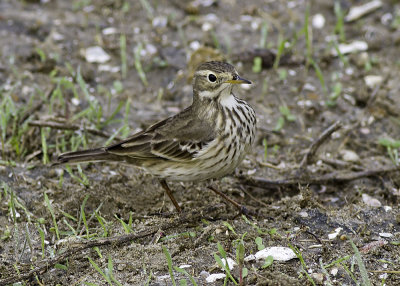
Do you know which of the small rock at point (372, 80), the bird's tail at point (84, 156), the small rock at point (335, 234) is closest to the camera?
the small rock at point (335, 234)

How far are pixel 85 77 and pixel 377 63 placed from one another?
11.1 feet

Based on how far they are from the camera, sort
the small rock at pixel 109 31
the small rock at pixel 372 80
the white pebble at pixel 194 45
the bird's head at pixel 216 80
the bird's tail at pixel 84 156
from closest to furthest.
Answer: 1. the bird's head at pixel 216 80
2. the bird's tail at pixel 84 156
3. the small rock at pixel 372 80
4. the white pebble at pixel 194 45
5. the small rock at pixel 109 31

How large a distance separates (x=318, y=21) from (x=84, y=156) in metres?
4.03

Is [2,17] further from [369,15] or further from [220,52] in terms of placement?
[369,15]

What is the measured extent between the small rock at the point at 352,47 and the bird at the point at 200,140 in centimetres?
276

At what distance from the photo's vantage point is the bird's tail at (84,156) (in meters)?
5.04

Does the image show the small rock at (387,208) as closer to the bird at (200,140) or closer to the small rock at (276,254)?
the small rock at (276,254)

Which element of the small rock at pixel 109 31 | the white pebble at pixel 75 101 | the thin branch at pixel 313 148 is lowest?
the thin branch at pixel 313 148

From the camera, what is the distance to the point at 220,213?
15.7 feet

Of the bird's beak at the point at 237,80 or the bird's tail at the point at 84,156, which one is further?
the bird's tail at the point at 84,156

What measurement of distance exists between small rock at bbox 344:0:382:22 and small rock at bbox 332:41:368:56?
57cm

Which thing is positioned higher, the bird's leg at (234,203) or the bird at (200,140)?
the bird at (200,140)

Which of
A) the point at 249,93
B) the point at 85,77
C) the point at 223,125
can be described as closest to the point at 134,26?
the point at 85,77

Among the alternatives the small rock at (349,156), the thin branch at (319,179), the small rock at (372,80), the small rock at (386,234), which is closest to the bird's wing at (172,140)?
the thin branch at (319,179)
